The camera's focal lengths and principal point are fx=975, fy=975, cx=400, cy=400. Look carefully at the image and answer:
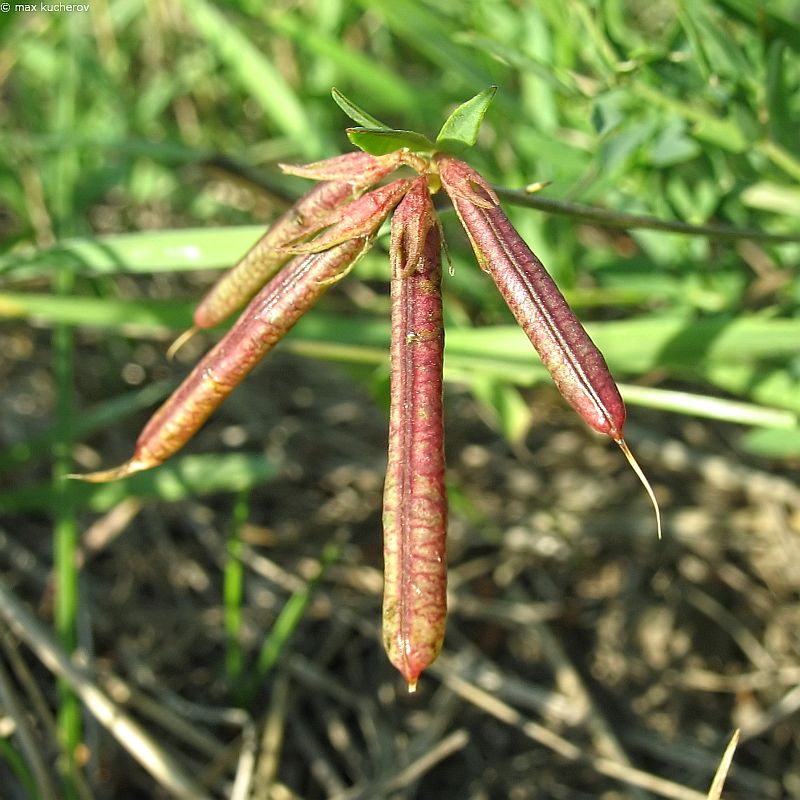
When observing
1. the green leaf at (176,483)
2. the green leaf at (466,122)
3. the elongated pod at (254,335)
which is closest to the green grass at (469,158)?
the green leaf at (176,483)

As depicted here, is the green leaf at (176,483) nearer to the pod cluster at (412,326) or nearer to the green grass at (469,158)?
the green grass at (469,158)

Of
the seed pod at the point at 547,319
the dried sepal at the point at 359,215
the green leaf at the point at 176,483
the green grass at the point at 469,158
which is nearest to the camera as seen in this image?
the seed pod at the point at 547,319

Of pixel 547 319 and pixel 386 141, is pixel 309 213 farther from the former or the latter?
pixel 547 319

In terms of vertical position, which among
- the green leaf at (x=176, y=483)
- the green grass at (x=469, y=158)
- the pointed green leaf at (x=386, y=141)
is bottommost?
the green leaf at (x=176, y=483)


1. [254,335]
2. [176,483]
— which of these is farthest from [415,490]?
[176,483]

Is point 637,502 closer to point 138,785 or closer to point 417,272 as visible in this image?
point 138,785

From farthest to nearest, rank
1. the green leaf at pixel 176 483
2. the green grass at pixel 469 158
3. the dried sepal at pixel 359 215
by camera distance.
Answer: the green leaf at pixel 176 483 < the green grass at pixel 469 158 < the dried sepal at pixel 359 215

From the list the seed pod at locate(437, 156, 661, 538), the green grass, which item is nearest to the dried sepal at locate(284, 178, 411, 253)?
the seed pod at locate(437, 156, 661, 538)
